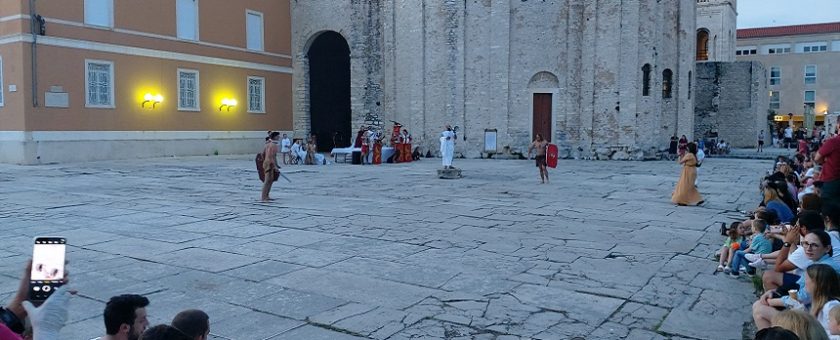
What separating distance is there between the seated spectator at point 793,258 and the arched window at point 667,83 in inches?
906

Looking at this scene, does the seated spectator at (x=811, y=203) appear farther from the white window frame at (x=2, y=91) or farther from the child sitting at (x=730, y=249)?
the white window frame at (x=2, y=91)

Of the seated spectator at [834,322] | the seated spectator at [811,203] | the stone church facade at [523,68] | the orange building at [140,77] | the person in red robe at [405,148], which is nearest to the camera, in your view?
the seated spectator at [834,322]

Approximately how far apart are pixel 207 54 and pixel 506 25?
40.0 ft

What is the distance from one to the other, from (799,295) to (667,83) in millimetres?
24600

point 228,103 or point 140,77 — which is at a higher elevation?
point 140,77

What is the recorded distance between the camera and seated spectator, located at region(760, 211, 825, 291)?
16.4 feet

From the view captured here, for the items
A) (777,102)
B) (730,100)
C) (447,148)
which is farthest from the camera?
(777,102)

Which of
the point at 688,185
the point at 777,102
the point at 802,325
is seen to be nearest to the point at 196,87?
the point at 688,185

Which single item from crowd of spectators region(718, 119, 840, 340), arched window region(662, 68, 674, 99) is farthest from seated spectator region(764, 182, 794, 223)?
arched window region(662, 68, 674, 99)

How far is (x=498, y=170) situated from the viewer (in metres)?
20.8

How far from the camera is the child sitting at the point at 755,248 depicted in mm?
6426

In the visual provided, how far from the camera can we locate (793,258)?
16.4 ft

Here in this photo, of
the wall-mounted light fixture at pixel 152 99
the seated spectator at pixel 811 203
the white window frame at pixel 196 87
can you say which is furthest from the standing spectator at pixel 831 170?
the white window frame at pixel 196 87

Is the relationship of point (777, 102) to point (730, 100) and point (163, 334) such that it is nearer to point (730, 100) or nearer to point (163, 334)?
point (730, 100)
